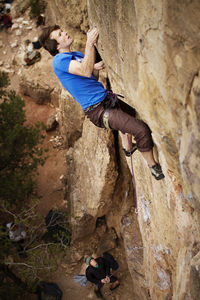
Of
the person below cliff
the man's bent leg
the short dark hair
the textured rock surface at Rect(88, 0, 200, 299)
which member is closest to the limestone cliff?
the textured rock surface at Rect(88, 0, 200, 299)

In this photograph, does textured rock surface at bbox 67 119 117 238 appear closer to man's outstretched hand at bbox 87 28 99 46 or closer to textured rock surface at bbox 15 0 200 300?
textured rock surface at bbox 15 0 200 300

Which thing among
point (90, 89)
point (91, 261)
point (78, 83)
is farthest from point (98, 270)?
point (78, 83)

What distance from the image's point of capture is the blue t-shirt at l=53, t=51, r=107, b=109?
3.24 metres

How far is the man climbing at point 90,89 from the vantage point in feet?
10.5

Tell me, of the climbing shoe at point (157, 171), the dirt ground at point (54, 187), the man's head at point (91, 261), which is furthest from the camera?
the dirt ground at point (54, 187)

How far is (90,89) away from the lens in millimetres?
3625

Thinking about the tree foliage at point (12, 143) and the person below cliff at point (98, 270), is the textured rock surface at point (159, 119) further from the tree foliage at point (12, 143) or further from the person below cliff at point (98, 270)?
the tree foliage at point (12, 143)

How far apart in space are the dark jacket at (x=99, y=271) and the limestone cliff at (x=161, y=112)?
0.88 meters

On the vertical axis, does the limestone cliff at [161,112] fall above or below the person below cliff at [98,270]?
above

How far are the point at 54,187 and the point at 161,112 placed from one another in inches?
347

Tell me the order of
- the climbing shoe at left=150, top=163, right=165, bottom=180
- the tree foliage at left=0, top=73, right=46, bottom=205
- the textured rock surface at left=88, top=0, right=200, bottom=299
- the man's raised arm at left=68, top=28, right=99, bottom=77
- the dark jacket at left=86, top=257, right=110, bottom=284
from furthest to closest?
the tree foliage at left=0, top=73, right=46, bottom=205, the dark jacket at left=86, top=257, right=110, bottom=284, the climbing shoe at left=150, top=163, right=165, bottom=180, the man's raised arm at left=68, top=28, right=99, bottom=77, the textured rock surface at left=88, top=0, right=200, bottom=299

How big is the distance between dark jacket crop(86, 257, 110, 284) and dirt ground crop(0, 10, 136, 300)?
131cm

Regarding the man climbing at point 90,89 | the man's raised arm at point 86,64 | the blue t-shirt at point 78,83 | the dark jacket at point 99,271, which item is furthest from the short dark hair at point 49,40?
the dark jacket at point 99,271

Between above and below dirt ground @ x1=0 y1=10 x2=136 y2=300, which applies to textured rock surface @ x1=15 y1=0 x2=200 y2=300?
above
